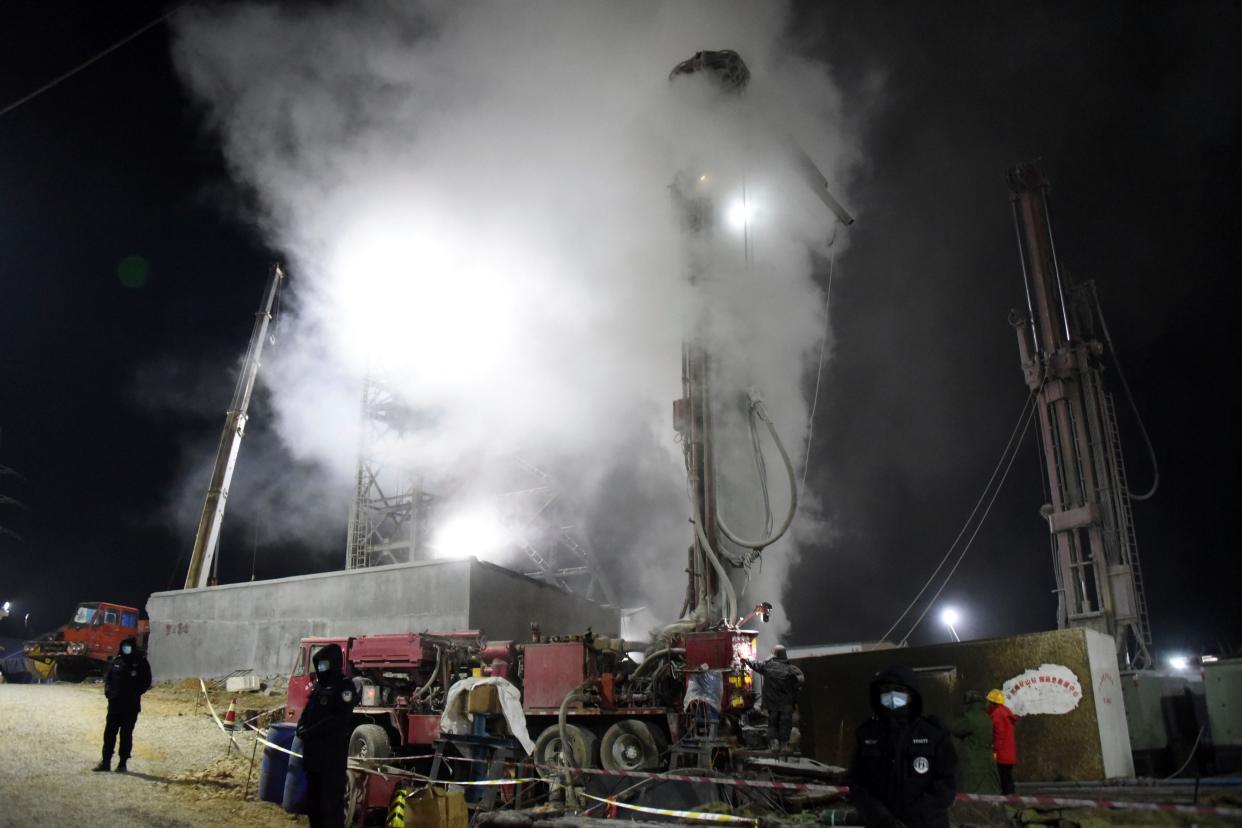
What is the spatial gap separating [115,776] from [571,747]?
5.11m

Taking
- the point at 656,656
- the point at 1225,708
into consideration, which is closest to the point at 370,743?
the point at 656,656

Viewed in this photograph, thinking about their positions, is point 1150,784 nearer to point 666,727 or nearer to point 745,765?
point 745,765

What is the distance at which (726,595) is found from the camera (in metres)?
12.0

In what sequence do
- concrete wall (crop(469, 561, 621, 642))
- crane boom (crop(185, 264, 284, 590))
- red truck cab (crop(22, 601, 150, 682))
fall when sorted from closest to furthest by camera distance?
concrete wall (crop(469, 561, 621, 642)) → red truck cab (crop(22, 601, 150, 682)) → crane boom (crop(185, 264, 284, 590))

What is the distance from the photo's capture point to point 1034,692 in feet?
25.5

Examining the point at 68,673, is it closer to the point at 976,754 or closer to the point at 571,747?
the point at 571,747

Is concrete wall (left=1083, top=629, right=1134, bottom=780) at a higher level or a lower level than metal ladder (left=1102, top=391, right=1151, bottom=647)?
lower

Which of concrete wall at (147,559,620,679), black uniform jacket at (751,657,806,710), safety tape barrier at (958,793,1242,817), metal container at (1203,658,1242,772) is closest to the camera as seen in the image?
safety tape barrier at (958,793,1242,817)

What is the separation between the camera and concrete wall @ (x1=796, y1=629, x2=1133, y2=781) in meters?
7.47

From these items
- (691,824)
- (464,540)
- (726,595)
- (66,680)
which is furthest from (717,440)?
(66,680)

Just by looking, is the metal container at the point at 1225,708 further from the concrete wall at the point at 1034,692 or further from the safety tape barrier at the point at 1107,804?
the safety tape barrier at the point at 1107,804

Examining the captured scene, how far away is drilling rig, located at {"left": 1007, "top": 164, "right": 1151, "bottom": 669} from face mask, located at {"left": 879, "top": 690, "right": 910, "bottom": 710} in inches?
540

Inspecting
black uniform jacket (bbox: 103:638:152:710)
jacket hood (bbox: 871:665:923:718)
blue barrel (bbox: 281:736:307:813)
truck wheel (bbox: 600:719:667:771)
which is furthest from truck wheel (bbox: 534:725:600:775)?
jacket hood (bbox: 871:665:923:718)

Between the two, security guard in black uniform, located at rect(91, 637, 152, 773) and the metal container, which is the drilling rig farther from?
security guard in black uniform, located at rect(91, 637, 152, 773)
